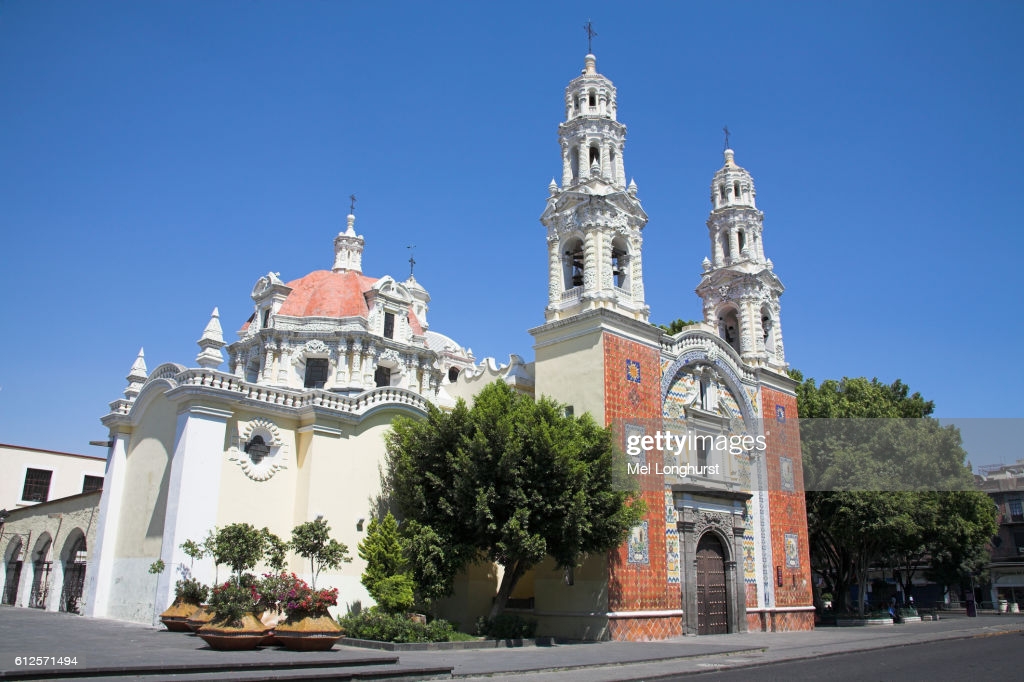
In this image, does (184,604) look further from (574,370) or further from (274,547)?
(574,370)

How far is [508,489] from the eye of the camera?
63.7ft

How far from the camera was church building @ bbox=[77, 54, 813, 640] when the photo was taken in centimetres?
2012

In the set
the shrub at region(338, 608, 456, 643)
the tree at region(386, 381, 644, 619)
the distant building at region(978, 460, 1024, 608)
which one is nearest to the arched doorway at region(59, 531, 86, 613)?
the shrub at region(338, 608, 456, 643)

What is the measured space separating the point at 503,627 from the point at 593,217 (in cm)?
1338

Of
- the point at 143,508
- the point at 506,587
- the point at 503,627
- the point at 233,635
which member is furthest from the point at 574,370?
the point at 233,635

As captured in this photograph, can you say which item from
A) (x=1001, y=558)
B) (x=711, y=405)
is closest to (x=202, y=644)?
(x=711, y=405)

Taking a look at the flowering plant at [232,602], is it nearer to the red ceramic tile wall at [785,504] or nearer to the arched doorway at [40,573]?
the arched doorway at [40,573]

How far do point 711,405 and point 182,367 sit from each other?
17.9m

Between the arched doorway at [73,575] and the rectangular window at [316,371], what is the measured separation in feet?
39.6

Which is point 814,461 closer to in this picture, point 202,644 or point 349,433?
point 349,433

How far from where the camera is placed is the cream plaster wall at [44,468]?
40906 mm

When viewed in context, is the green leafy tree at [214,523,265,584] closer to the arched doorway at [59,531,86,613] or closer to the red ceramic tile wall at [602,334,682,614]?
the red ceramic tile wall at [602,334,682,614]

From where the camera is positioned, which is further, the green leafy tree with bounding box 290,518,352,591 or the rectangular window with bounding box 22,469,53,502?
the rectangular window with bounding box 22,469,53,502

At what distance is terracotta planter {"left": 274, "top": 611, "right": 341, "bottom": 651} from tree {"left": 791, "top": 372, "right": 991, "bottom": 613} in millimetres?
24036
